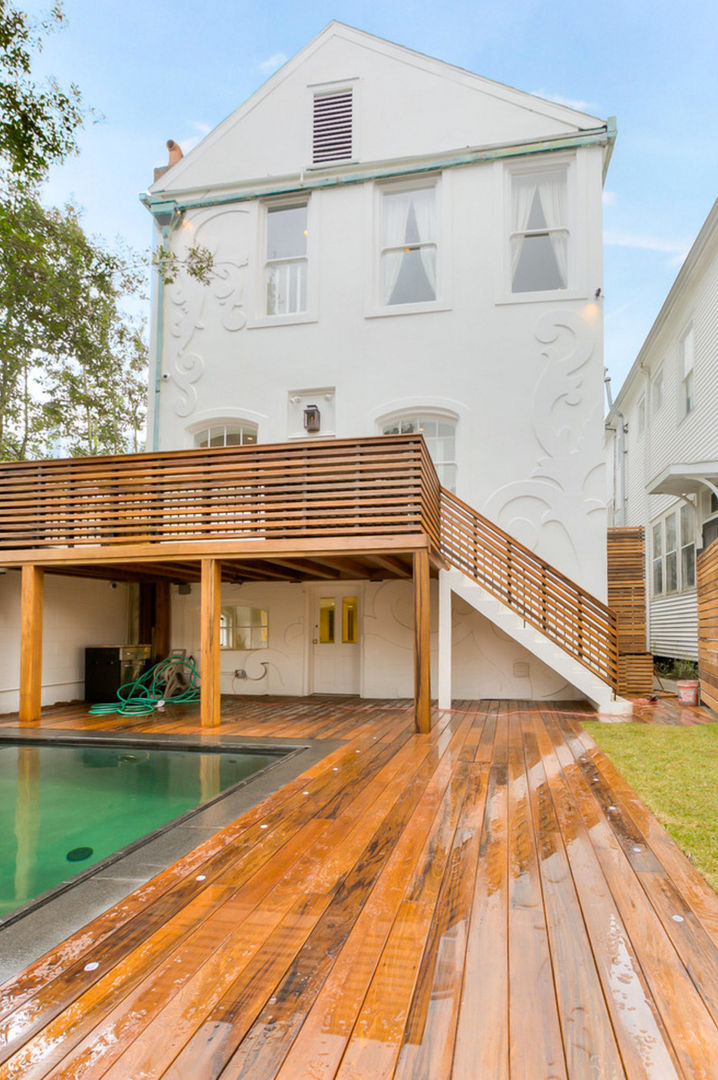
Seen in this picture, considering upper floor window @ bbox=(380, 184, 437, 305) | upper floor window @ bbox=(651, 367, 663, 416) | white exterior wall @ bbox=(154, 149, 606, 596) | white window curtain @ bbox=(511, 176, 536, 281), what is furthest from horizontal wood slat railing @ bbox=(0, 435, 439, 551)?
upper floor window @ bbox=(651, 367, 663, 416)

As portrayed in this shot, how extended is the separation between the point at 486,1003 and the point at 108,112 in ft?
32.3

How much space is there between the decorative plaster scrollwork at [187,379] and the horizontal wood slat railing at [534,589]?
4.17 m

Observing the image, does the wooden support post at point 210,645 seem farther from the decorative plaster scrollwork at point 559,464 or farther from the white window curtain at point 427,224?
the white window curtain at point 427,224

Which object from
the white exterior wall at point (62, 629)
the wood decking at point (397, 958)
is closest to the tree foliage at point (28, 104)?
the white exterior wall at point (62, 629)

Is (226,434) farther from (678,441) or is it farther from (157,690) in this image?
(678,441)

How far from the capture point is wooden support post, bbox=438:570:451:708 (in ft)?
24.1

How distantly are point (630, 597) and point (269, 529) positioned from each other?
7.67 m

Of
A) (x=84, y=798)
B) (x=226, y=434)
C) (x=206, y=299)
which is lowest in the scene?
(x=84, y=798)

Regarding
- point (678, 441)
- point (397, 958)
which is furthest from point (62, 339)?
point (397, 958)

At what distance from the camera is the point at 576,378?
859cm

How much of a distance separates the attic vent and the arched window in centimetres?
393

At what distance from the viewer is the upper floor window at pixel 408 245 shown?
9.36 m

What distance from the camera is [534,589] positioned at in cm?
792

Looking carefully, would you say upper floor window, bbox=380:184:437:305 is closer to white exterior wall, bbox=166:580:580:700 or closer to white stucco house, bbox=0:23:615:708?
white stucco house, bbox=0:23:615:708
